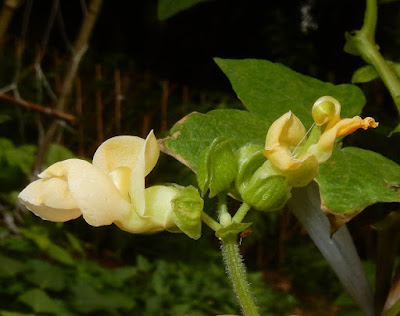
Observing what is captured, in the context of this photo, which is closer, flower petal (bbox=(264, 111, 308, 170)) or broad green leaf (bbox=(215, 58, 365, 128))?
flower petal (bbox=(264, 111, 308, 170))

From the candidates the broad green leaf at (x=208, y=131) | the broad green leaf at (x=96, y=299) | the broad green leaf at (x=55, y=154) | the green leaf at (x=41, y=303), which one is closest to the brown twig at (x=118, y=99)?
the broad green leaf at (x=55, y=154)

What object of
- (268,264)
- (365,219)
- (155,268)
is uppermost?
(365,219)

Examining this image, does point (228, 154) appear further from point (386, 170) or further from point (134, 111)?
point (134, 111)

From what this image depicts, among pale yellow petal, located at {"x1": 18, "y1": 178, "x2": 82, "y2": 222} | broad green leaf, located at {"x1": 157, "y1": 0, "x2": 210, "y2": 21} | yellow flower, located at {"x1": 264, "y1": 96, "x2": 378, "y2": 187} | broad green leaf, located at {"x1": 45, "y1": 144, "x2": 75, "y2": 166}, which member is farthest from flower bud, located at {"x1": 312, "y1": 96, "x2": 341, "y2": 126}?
broad green leaf, located at {"x1": 45, "y1": 144, "x2": 75, "y2": 166}

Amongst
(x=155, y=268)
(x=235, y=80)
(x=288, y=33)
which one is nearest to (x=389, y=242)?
(x=235, y=80)

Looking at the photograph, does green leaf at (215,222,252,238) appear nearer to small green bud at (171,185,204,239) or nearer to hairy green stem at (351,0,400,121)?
small green bud at (171,185,204,239)

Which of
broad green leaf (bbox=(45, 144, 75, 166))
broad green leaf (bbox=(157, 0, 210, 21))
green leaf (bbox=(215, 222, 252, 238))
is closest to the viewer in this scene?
green leaf (bbox=(215, 222, 252, 238))

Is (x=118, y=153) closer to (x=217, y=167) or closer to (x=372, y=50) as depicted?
(x=217, y=167)
